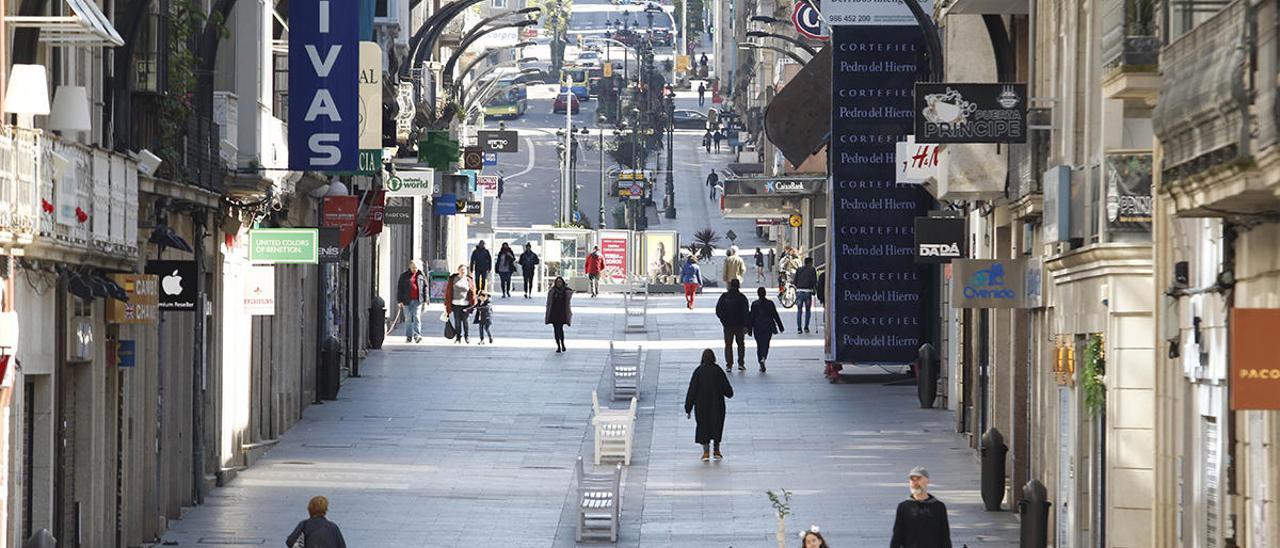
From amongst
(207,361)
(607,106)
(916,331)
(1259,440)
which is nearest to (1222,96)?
(1259,440)

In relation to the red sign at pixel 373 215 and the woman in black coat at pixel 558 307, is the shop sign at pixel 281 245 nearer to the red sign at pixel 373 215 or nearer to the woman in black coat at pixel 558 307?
the red sign at pixel 373 215

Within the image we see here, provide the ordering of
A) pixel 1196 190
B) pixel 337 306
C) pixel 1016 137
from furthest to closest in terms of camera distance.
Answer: pixel 337 306
pixel 1016 137
pixel 1196 190

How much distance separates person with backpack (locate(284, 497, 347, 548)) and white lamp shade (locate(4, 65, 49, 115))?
3.71 meters

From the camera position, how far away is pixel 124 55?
81.5 ft

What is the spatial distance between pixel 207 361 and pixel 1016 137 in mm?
9805

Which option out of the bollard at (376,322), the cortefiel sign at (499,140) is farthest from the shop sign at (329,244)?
the cortefiel sign at (499,140)

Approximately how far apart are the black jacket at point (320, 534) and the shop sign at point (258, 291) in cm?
1017

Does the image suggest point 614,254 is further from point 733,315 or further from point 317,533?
point 317,533

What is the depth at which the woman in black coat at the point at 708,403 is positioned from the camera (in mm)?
Answer: 32312

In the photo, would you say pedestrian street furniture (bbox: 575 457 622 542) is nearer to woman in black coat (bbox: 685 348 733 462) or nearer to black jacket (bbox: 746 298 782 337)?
woman in black coat (bbox: 685 348 733 462)

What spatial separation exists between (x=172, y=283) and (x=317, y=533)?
6.05 metres

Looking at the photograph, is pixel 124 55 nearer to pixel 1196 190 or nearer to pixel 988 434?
pixel 988 434

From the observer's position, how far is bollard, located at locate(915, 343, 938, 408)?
37.6 m

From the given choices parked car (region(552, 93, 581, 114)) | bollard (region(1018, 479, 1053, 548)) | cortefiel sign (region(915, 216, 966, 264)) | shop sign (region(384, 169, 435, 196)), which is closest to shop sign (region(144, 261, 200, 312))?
bollard (region(1018, 479, 1053, 548))
